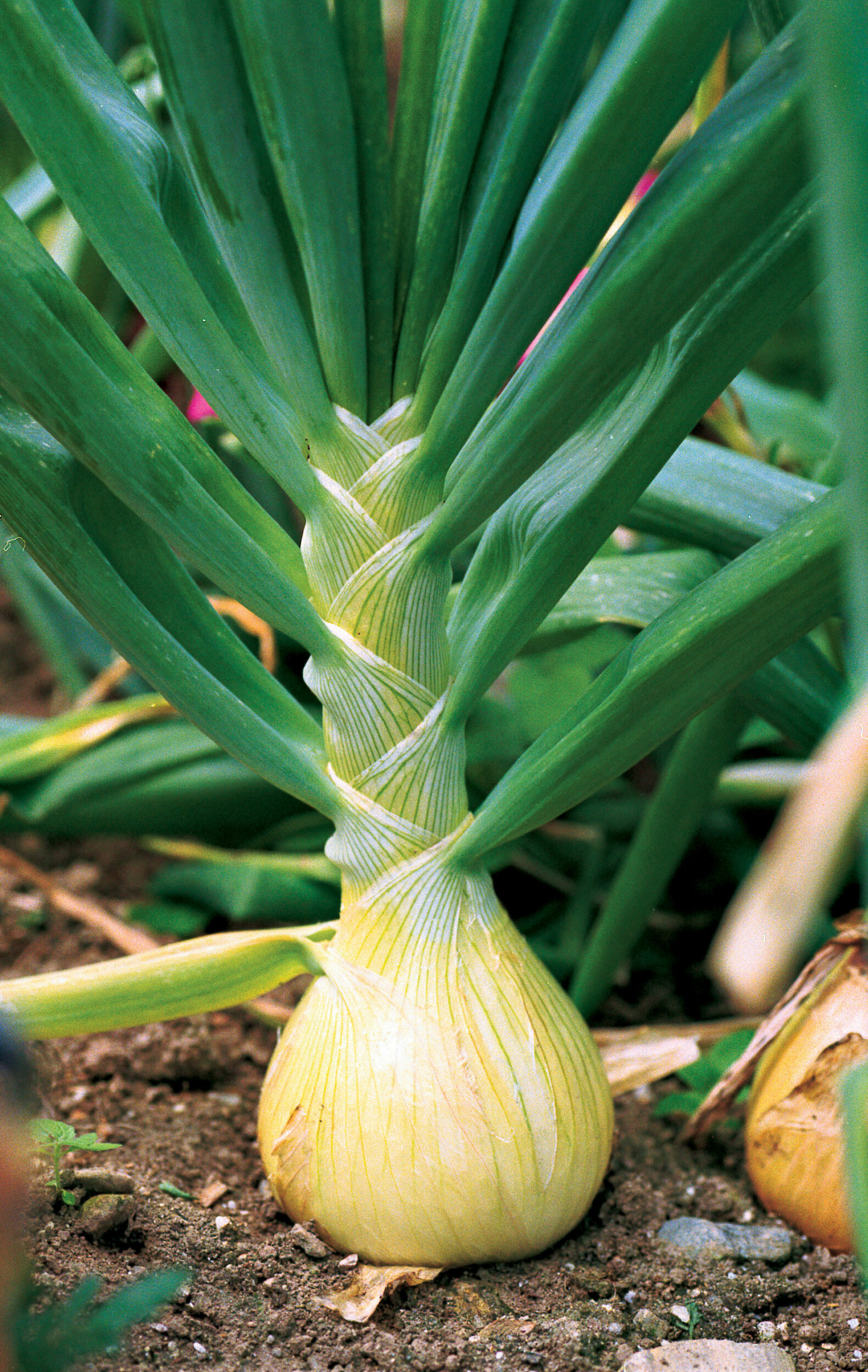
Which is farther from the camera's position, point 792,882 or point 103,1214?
point 103,1214

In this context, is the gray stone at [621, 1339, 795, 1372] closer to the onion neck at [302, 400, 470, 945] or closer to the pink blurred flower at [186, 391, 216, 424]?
the onion neck at [302, 400, 470, 945]

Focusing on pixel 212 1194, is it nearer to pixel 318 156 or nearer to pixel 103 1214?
pixel 103 1214

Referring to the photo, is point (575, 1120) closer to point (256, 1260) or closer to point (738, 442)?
point (256, 1260)

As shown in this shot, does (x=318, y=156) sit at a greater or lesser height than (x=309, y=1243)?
greater

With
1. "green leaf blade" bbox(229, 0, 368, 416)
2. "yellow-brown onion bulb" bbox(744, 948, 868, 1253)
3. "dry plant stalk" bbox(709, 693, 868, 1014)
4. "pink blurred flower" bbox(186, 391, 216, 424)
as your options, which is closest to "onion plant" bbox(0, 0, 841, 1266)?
"green leaf blade" bbox(229, 0, 368, 416)

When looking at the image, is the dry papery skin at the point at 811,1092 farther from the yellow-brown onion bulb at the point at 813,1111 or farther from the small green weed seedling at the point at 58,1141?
the small green weed seedling at the point at 58,1141

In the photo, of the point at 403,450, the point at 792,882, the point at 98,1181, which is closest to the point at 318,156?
the point at 403,450

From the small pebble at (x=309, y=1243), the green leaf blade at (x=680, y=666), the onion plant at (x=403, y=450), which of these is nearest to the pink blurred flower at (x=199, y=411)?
the onion plant at (x=403, y=450)
